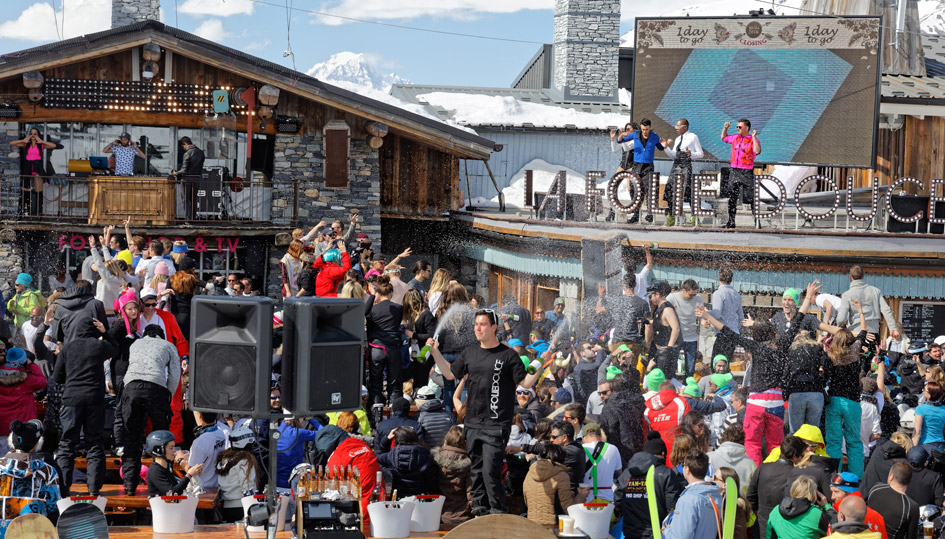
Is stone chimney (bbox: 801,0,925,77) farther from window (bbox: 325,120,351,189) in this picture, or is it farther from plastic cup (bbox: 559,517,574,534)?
plastic cup (bbox: 559,517,574,534)

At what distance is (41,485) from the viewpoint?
333 inches

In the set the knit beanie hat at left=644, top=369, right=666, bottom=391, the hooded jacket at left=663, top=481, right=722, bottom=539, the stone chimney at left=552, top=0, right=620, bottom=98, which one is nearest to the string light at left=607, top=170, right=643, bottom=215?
the knit beanie hat at left=644, top=369, right=666, bottom=391

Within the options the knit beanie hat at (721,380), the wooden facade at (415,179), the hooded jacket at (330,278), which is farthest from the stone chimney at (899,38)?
the hooded jacket at (330,278)

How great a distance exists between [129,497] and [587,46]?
23507 millimetres

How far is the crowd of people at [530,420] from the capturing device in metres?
9.23

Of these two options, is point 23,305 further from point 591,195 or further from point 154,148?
point 591,195

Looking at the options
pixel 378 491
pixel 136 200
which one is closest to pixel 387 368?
pixel 378 491

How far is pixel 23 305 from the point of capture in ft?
51.0

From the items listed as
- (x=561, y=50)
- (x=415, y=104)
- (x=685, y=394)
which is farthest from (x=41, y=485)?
(x=561, y=50)

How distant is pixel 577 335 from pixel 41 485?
9.07 meters

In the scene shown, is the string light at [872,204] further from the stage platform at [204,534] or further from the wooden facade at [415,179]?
the stage platform at [204,534]

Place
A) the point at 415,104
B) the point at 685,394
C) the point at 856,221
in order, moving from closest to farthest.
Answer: the point at 685,394 → the point at 856,221 → the point at 415,104

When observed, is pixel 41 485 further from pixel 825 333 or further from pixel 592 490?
pixel 825 333

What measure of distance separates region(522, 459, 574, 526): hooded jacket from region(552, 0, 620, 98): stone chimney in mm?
22837
